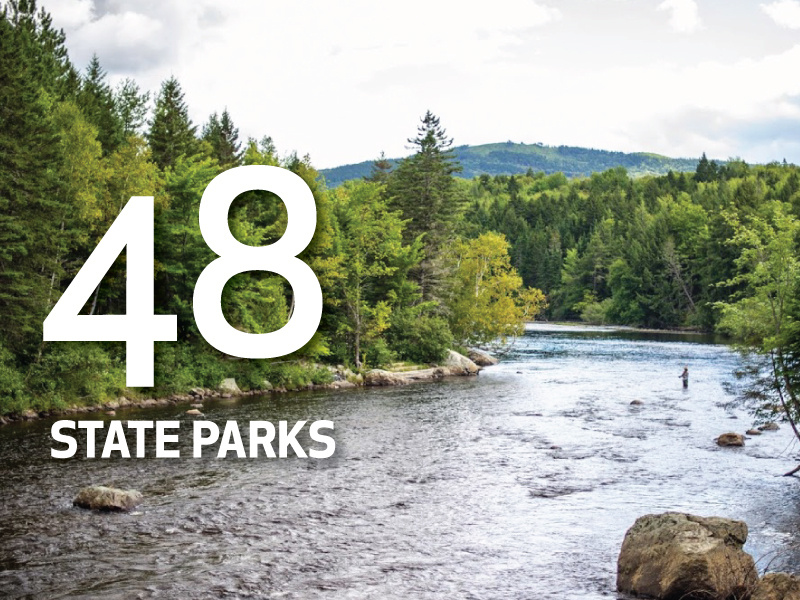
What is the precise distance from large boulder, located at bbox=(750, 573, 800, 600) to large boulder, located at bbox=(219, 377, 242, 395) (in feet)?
123

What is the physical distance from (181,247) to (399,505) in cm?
3022

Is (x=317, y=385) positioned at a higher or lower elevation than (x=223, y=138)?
lower

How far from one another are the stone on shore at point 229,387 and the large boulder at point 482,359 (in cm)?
2864

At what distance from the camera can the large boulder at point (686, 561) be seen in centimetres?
1589

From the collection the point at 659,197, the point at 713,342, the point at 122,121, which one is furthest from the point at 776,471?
the point at 659,197

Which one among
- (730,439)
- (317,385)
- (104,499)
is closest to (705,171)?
(317,385)

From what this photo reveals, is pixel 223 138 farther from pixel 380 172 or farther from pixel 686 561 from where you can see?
pixel 686 561

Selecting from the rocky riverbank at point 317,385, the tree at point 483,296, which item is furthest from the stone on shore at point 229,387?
the tree at point 483,296

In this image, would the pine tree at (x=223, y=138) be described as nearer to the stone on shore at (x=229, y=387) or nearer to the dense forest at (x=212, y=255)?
the dense forest at (x=212, y=255)

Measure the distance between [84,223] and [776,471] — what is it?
34.3 meters

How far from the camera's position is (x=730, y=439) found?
33.6m

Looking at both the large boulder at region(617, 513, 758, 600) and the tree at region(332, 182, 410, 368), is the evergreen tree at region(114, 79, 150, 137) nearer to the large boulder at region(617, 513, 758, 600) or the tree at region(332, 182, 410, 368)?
the tree at region(332, 182, 410, 368)

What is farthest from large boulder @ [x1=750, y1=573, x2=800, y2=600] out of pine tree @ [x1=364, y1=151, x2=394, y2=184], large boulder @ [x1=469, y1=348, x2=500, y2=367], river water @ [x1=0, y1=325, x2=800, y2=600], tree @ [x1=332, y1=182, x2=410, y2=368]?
pine tree @ [x1=364, y1=151, x2=394, y2=184]

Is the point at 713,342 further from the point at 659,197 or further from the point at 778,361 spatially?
the point at 659,197
